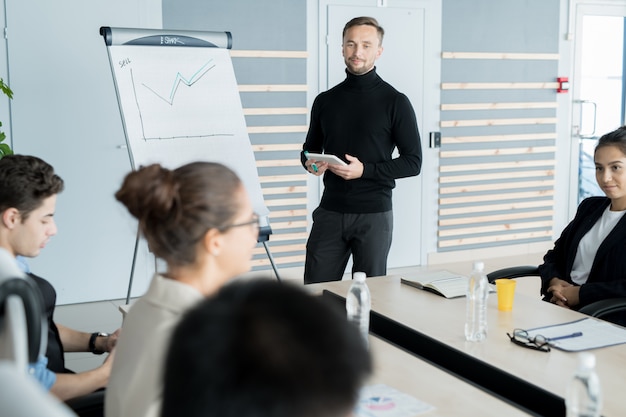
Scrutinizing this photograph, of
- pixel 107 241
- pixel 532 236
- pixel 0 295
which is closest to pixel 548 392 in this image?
pixel 0 295

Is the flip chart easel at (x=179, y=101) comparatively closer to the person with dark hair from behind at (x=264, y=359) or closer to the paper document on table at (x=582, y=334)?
the paper document on table at (x=582, y=334)

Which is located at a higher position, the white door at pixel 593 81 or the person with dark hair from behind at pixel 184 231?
the white door at pixel 593 81

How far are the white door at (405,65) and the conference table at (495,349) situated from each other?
3148 millimetres

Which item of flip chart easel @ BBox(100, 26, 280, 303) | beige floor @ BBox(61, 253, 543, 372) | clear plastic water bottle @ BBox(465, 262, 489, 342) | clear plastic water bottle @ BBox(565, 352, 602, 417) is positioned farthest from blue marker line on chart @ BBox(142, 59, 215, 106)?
clear plastic water bottle @ BBox(565, 352, 602, 417)

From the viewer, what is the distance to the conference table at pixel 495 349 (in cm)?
177

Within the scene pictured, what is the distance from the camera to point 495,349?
2039 mm

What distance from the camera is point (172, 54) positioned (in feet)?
12.9

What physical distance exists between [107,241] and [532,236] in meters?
3.71

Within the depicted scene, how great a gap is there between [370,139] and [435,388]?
185 cm

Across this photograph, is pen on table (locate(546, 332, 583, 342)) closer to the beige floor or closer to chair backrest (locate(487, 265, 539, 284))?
chair backrest (locate(487, 265, 539, 284))

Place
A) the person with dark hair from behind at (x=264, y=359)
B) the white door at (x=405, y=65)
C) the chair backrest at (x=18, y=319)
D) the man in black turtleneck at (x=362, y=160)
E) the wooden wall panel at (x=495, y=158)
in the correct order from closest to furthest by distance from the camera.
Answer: the person with dark hair from behind at (x=264, y=359)
the chair backrest at (x=18, y=319)
the man in black turtleneck at (x=362, y=160)
the white door at (x=405, y=65)
the wooden wall panel at (x=495, y=158)

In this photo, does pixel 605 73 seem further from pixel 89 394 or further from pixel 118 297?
pixel 89 394

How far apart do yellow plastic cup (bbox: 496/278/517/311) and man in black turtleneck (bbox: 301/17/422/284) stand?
1099 mm

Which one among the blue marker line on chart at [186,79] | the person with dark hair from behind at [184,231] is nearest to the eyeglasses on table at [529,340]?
the person with dark hair from behind at [184,231]
